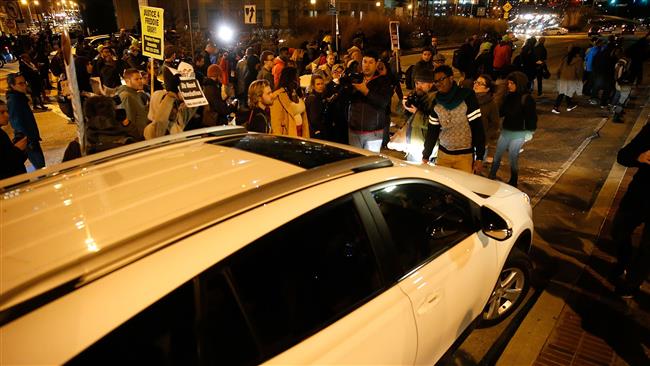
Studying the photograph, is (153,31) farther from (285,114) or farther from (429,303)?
(429,303)

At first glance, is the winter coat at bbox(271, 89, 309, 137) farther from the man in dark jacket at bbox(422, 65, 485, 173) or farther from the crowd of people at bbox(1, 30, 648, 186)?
the man in dark jacket at bbox(422, 65, 485, 173)

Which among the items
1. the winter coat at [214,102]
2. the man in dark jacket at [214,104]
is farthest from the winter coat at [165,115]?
the winter coat at [214,102]

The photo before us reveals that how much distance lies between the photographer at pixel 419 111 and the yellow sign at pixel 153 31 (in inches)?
143

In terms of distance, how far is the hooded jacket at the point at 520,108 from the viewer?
19.1 ft

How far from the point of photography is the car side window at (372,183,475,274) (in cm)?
245

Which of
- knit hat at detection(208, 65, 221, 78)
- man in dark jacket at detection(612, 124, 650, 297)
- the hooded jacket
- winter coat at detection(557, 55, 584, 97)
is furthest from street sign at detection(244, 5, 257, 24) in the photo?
man in dark jacket at detection(612, 124, 650, 297)

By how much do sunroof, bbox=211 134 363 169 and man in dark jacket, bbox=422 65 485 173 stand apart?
255 centimetres

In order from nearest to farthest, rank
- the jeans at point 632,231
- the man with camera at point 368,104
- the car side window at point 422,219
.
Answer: the car side window at point 422,219 < the jeans at point 632,231 < the man with camera at point 368,104

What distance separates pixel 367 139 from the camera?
222 inches

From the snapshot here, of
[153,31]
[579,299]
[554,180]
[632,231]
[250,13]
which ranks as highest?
[250,13]

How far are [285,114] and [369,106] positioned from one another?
1.11 metres

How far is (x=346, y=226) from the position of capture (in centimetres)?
210

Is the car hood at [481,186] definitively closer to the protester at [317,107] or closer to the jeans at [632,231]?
the jeans at [632,231]

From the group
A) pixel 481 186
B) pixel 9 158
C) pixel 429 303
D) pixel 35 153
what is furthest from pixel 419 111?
pixel 35 153
